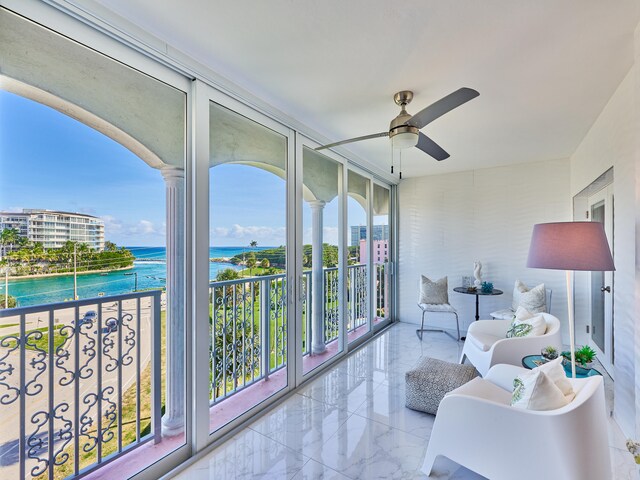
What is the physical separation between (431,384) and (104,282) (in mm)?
2353

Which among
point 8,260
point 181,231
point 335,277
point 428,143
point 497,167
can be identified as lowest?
point 335,277

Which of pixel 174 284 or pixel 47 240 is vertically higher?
pixel 47 240

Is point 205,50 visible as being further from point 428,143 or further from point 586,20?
point 586,20

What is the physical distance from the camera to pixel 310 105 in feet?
8.39

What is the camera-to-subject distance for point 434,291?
450 centimetres

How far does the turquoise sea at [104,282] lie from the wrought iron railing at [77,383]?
43 millimetres

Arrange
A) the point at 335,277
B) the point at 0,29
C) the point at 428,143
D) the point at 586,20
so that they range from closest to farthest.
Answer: the point at 0,29
the point at 586,20
the point at 428,143
the point at 335,277

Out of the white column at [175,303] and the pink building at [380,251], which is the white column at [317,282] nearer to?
the pink building at [380,251]

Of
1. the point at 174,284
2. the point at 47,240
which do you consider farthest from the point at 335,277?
the point at 47,240

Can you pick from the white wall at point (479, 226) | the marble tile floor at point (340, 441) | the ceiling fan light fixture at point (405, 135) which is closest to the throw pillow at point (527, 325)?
the marble tile floor at point (340, 441)

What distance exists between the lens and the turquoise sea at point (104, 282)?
1391 mm

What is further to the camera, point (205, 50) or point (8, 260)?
point (205, 50)

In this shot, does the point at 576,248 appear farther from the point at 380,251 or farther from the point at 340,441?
the point at 380,251

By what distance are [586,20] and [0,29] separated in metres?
2.76
